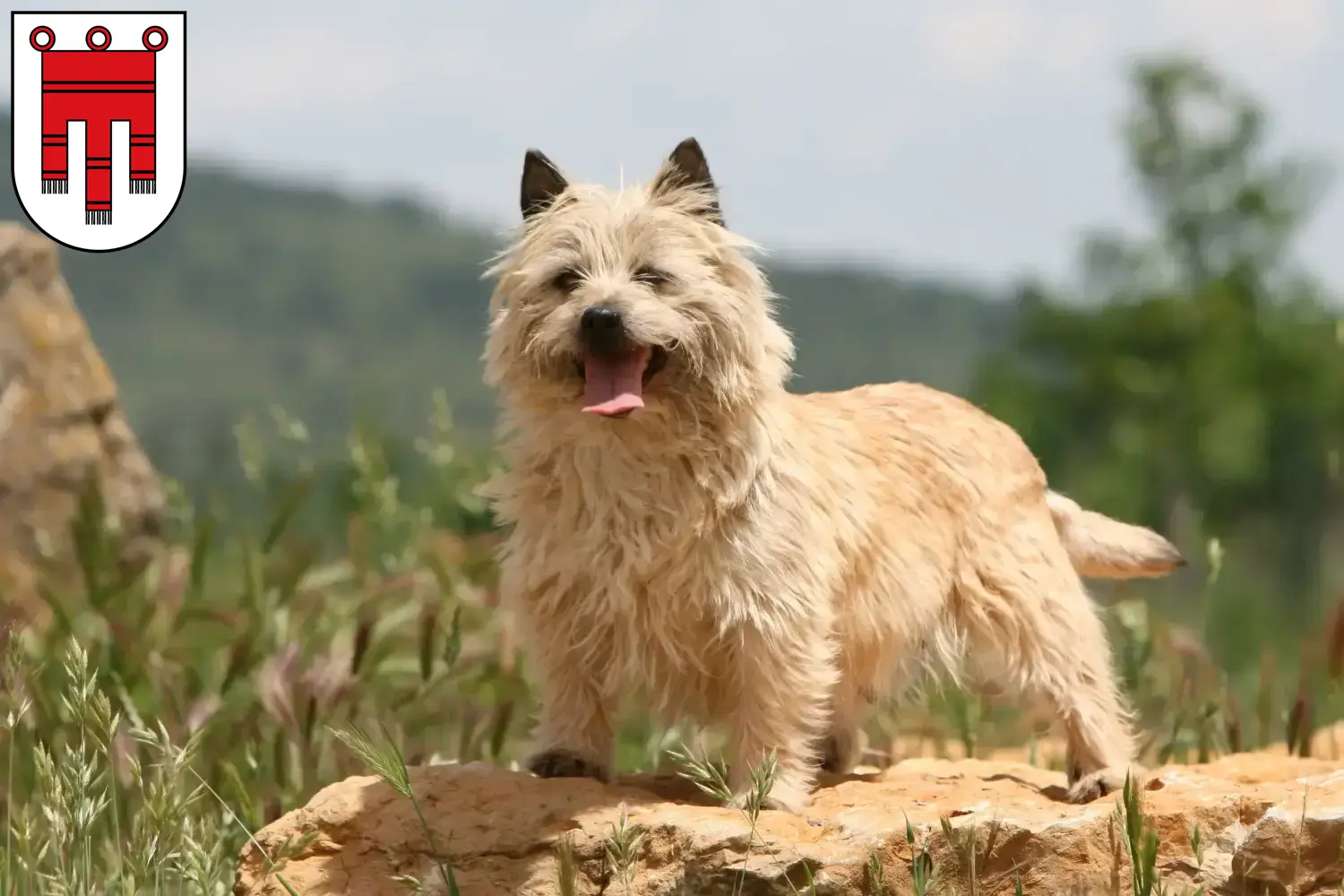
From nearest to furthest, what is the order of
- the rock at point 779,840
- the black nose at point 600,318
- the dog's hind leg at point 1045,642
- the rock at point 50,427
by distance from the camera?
the rock at point 779,840
the black nose at point 600,318
the dog's hind leg at point 1045,642
the rock at point 50,427

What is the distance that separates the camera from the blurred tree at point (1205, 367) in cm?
3478

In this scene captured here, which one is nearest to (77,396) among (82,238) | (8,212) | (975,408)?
(82,238)

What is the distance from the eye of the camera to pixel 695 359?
5059 mm

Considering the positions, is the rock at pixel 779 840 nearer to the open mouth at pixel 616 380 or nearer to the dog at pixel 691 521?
the dog at pixel 691 521

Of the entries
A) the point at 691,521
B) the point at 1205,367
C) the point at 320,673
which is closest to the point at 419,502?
the point at 320,673

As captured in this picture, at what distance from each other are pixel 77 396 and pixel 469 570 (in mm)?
2783

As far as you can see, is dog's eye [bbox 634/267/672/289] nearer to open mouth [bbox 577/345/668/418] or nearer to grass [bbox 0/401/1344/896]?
open mouth [bbox 577/345/668/418]

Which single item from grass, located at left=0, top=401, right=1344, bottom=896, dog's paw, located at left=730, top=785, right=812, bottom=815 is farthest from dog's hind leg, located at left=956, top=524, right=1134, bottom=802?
dog's paw, located at left=730, top=785, right=812, bottom=815

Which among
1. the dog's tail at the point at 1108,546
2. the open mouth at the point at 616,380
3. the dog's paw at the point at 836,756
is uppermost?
the open mouth at the point at 616,380

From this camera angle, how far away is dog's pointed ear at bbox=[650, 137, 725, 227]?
5.39 metres

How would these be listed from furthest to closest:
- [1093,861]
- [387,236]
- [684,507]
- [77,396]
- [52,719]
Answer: [387,236], [77,396], [52,719], [684,507], [1093,861]

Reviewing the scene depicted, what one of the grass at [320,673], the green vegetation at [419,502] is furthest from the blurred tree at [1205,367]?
the grass at [320,673]

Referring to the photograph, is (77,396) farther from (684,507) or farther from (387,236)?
(387,236)

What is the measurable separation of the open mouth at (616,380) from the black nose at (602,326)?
62mm
